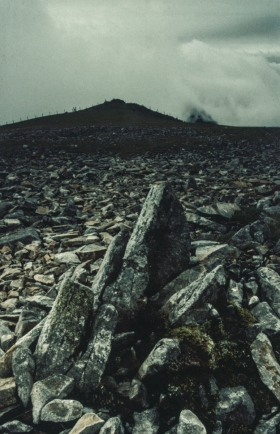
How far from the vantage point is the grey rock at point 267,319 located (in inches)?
229

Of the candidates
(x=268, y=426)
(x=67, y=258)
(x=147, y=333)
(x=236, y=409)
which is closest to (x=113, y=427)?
(x=236, y=409)

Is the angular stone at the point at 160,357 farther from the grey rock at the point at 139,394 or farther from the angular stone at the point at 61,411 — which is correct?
the angular stone at the point at 61,411

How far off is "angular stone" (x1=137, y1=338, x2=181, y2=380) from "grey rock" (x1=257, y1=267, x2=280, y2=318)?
223 centimetres

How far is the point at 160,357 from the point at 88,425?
1.39m

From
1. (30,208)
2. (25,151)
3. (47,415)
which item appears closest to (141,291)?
(47,415)

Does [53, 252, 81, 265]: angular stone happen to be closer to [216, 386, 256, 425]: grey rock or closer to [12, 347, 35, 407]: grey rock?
Answer: [12, 347, 35, 407]: grey rock

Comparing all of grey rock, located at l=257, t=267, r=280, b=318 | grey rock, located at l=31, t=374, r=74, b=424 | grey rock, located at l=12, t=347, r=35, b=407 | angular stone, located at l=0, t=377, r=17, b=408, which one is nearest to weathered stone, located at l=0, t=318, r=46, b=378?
grey rock, located at l=12, t=347, r=35, b=407

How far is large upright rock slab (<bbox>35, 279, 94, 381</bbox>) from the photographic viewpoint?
5.15m

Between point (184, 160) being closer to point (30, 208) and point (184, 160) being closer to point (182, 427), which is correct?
point (30, 208)

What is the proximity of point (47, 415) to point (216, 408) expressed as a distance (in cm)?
228

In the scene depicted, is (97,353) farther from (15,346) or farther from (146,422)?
(15,346)

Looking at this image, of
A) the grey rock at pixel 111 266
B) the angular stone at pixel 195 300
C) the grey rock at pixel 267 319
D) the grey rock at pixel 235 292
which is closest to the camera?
the grey rock at pixel 267 319

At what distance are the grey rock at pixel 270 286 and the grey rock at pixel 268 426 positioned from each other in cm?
204

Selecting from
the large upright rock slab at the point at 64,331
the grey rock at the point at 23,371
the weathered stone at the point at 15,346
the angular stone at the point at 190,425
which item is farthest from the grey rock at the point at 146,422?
the weathered stone at the point at 15,346
